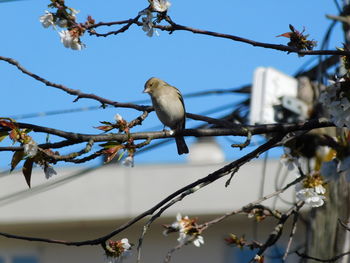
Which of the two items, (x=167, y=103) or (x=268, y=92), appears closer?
(x=167, y=103)

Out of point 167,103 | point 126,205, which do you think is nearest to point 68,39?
point 167,103

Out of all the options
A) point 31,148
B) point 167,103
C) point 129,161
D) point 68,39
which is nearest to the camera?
point 31,148

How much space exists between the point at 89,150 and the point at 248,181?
29.0 feet

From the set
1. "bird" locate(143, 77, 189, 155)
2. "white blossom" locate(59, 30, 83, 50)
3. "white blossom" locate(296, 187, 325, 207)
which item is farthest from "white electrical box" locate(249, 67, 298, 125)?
"white blossom" locate(59, 30, 83, 50)

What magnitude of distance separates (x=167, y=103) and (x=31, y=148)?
2.81m

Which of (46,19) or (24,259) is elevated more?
(46,19)

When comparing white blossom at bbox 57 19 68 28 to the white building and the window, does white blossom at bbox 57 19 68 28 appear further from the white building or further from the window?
the window

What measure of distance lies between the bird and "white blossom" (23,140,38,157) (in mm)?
2595

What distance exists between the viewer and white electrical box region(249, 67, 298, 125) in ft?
22.1

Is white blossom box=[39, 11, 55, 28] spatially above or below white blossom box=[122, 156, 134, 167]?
above

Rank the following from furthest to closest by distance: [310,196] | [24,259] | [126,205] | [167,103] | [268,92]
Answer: [24,259]
[126,205]
[268,92]
[167,103]
[310,196]

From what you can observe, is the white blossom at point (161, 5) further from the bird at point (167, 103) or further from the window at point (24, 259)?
the window at point (24, 259)

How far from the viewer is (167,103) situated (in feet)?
18.2

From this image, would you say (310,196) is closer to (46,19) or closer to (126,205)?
(46,19)
